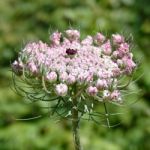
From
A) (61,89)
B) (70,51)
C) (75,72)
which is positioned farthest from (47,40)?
(61,89)

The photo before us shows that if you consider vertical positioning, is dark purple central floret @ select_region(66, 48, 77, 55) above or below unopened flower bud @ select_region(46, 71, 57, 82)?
above

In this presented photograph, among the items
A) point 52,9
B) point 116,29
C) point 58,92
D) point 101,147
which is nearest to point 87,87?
point 58,92

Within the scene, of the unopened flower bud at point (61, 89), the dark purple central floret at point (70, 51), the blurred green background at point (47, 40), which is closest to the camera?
the unopened flower bud at point (61, 89)

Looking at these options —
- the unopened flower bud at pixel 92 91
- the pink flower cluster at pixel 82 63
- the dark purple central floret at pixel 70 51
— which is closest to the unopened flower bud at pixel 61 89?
the pink flower cluster at pixel 82 63

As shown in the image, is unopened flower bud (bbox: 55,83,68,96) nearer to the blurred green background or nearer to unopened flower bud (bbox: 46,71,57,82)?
unopened flower bud (bbox: 46,71,57,82)

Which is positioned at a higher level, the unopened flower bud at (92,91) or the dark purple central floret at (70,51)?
the dark purple central floret at (70,51)

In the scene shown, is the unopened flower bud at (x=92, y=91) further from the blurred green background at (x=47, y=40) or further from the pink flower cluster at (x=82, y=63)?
the blurred green background at (x=47, y=40)

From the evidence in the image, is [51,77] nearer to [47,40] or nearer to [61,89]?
[61,89]

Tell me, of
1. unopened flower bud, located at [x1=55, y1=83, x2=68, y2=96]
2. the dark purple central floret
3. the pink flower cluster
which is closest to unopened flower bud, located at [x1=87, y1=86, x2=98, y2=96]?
the pink flower cluster
